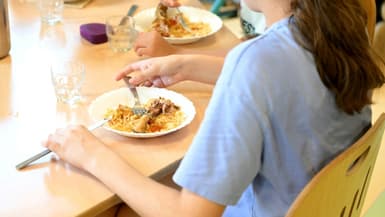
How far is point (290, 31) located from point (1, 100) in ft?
2.16

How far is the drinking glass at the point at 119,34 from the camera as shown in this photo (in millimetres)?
1435

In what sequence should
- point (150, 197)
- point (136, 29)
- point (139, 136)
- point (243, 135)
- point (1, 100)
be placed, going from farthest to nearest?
point (136, 29)
point (1, 100)
point (139, 136)
point (150, 197)
point (243, 135)

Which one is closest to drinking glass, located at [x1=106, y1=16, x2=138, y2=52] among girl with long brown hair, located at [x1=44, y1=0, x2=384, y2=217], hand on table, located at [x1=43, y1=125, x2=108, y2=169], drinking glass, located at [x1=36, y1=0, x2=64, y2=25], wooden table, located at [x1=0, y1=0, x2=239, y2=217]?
wooden table, located at [x1=0, y1=0, x2=239, y2=217]

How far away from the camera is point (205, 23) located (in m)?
1.62

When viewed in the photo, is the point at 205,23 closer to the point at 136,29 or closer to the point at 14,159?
the point at 136,29

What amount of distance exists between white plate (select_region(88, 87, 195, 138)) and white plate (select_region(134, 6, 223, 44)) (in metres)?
0.28

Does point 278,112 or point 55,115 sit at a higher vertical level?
point 278,112

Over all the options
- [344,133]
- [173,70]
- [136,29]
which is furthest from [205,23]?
[344,133]

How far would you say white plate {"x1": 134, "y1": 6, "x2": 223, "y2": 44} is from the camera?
4.94ft

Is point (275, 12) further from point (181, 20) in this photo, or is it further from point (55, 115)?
point (181, 20)

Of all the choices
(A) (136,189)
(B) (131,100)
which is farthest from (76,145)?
(B) (131,100)

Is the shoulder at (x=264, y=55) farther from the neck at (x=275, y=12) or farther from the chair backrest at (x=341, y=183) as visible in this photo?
the chair backrest at (x=341, y=183)

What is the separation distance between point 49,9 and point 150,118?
0.57 meters

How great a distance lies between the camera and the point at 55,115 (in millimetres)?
1143
